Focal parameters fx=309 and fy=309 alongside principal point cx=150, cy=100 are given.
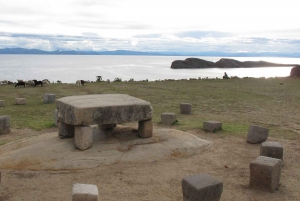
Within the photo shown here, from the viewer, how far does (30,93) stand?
24.1 m

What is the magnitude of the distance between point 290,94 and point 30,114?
1923cm

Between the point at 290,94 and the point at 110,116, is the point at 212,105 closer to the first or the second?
the point at 290,94

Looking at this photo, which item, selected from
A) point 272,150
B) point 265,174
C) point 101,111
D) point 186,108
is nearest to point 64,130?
point 101,111

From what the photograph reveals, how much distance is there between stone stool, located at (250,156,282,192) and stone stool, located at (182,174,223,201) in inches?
54.1

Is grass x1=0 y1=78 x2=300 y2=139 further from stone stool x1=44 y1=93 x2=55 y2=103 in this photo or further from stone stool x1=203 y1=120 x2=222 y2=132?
stone stool x1=44 y1=93 x2=55 y2=103

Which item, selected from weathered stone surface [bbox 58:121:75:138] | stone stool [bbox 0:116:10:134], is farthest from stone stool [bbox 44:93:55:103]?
weathered stone surface [bbox 58:121:75:138]

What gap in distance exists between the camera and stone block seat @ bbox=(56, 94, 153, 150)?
9047 mm

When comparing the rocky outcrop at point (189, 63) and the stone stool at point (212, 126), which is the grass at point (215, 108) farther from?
the rocky outcrop at point (189, 63)

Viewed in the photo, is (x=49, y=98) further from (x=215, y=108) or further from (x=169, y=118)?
(x=215, y=108)

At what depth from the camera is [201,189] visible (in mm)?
6238

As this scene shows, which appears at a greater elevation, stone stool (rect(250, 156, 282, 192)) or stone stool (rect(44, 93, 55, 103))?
stone stool (rect(44, 93, 55, 103))

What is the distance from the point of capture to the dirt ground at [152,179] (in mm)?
7070

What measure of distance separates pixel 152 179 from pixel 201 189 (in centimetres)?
202

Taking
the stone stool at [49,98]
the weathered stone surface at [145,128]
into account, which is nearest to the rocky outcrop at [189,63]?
the stone stool at [49,98]
